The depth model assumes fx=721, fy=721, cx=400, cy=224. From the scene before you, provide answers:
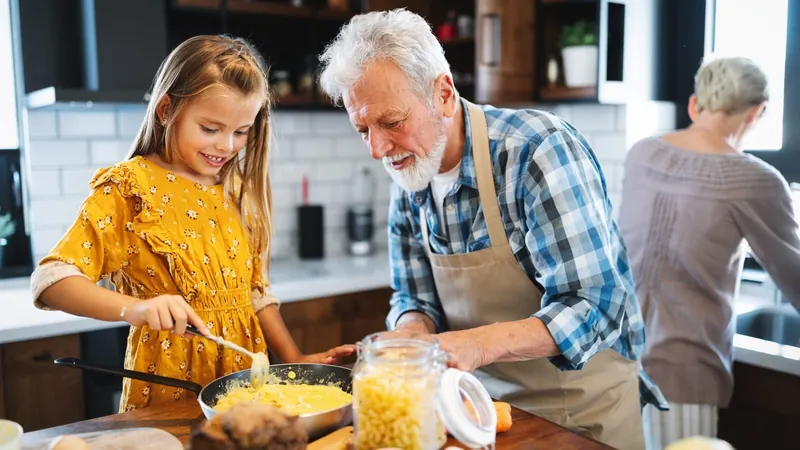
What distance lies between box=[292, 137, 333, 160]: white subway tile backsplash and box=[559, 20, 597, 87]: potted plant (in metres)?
1.14

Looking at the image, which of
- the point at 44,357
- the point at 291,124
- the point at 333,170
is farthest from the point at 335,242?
the point at 44,357

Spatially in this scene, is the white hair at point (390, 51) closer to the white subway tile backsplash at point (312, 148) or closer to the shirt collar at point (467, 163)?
the shirt collar at point (467, 163)

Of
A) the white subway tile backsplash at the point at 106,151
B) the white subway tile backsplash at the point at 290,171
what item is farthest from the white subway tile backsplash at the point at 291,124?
the white subway tile backsplash at the point at 106,151

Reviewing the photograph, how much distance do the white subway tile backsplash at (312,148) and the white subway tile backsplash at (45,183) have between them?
98cm

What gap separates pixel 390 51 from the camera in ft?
4.65

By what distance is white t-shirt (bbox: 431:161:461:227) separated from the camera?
1589 millimetres

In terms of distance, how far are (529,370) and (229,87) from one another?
34.0 inches

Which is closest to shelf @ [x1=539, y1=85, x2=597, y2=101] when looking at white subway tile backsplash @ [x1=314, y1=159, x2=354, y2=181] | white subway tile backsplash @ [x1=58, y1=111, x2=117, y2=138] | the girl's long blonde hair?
white subway tile backsplash @ [x1=314, y1=159, x2=354, y2=181]

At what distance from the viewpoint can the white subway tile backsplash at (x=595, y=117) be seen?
9.60 ft

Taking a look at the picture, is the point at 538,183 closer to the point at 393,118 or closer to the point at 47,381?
the point at 393,118

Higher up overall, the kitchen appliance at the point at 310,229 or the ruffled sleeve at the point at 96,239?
the ruffled sleeve at the point at 96,239

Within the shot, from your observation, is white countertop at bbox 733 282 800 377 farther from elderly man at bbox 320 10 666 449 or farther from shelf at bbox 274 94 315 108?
shelf at bbox 274 94 315 108

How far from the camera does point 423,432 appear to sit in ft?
3.17

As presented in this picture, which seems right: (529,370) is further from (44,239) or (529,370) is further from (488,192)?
(44,239)
